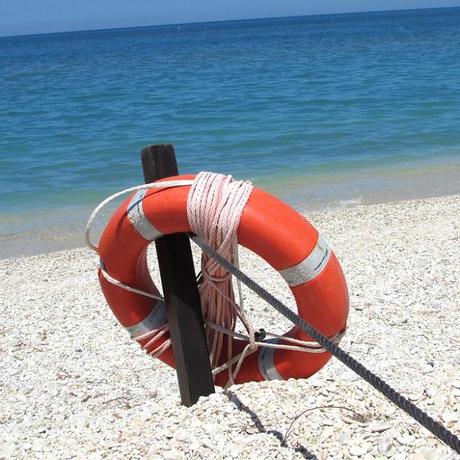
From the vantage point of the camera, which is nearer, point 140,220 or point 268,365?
point 140,220

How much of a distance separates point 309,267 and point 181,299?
473 millimetres

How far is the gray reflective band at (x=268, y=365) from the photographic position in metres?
2.67

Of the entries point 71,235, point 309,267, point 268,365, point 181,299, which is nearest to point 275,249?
point 309,267

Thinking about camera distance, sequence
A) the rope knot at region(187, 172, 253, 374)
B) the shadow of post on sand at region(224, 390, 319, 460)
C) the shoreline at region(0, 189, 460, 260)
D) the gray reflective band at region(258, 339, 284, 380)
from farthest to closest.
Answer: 1. the shoreline at region(0, 189, 460, 260)
2. the gray reflective band at region(258, 339, 284, 380)
3. the rope knot at region(187, 172, 253, 374)
4. the shadow of post on sand at region(224, 390, 319, 460)

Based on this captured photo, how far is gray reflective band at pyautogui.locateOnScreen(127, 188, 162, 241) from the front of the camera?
2430mm

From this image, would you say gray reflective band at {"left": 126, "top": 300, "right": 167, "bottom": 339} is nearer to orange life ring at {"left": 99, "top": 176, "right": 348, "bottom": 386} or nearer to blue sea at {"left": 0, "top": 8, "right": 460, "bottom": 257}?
orange life ring at {"left": 99, "top": 176, "right": 348, "bottom": 386}

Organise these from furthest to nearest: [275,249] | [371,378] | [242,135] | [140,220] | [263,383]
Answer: [242,135]
[263,383]
[140,220]
[275,249]
[371,378]

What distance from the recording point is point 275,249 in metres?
2.31

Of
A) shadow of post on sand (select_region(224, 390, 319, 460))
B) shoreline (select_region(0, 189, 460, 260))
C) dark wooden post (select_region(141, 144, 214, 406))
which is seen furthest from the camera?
shoreline (select_region(0, 189, 460, 260))

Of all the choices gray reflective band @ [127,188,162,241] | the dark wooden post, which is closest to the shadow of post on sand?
the dark wooden post

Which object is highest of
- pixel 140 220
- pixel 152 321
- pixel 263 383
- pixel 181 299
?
pixel 140 220

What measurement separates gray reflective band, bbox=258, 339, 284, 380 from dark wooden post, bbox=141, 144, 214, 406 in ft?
0.72

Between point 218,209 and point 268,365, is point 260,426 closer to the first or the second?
point 268,365

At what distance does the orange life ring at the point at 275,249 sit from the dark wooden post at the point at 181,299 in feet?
0.28
